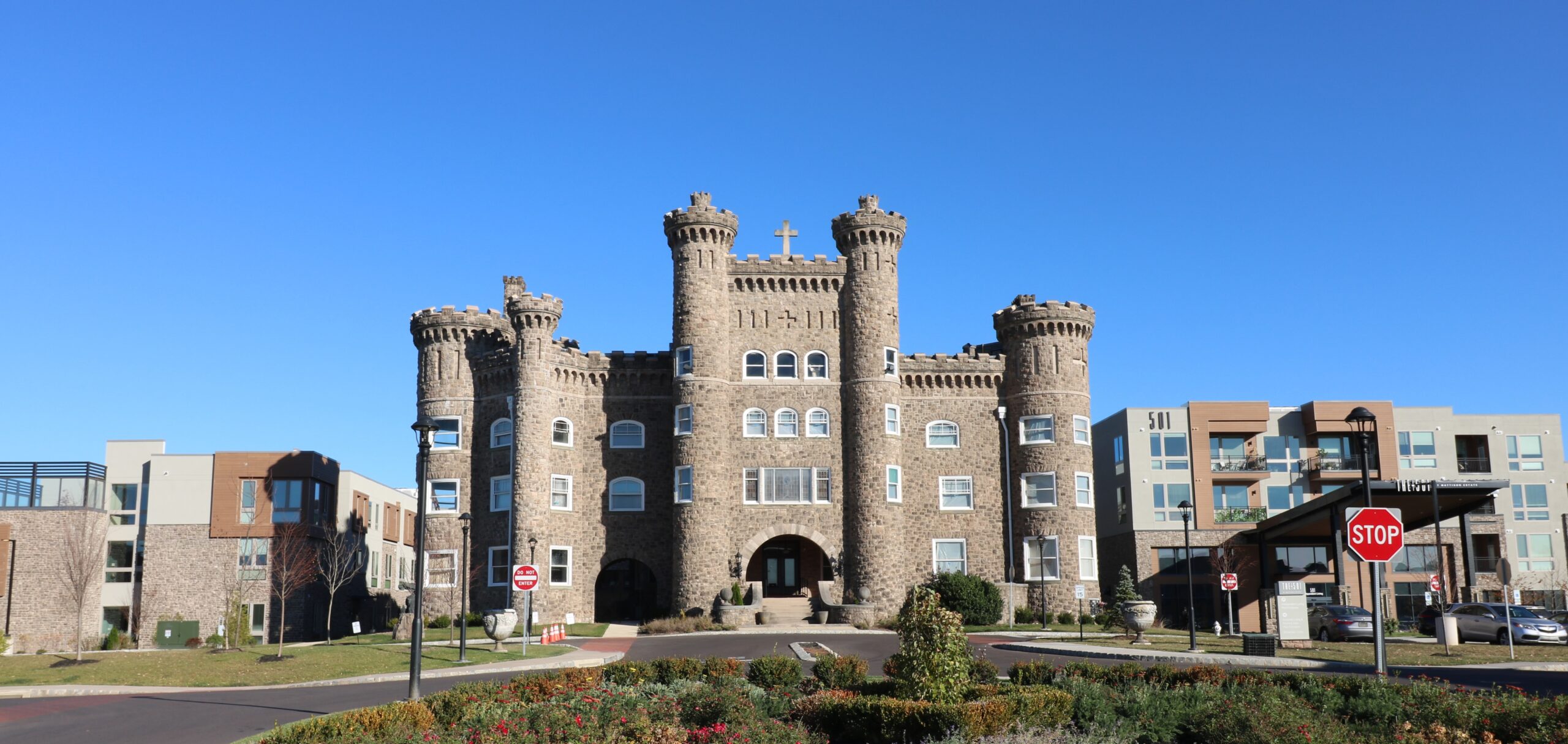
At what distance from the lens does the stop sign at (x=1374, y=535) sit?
1764cm

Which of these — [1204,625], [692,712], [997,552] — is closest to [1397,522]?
[692,712]

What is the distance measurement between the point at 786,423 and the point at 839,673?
32554 millimetres

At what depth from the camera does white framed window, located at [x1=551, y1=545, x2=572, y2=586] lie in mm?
50406

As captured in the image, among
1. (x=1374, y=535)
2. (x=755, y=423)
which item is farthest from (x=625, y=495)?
(x=1374, y=535)

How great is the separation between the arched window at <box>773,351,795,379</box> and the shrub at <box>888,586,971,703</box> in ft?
118

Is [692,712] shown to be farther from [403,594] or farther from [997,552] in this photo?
[403,594]

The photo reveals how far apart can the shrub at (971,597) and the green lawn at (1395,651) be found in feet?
34.6

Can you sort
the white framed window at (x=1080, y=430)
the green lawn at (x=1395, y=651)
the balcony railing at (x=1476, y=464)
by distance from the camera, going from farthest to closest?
the balcony railing at (x=1476, y=464), the white framed window at (x=1080, y=430), the green lawn at (x=1395, y=651)

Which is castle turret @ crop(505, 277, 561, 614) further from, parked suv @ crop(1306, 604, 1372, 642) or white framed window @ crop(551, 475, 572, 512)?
parked suv @ crop(1306, 604, 1372, 642)

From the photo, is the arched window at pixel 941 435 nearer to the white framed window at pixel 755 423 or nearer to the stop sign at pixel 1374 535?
the white framed window at pixel 755 423

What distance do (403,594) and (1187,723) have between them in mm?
56637

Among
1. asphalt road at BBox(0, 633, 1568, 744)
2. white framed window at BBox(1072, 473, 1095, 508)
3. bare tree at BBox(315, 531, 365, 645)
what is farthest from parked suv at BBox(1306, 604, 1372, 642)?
bare tree at BBox(315, 531, 365, 645)

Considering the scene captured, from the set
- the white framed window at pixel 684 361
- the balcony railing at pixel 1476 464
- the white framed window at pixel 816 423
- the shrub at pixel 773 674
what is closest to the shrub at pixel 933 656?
the shrub at pixel 773 674

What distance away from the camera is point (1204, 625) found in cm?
5378
